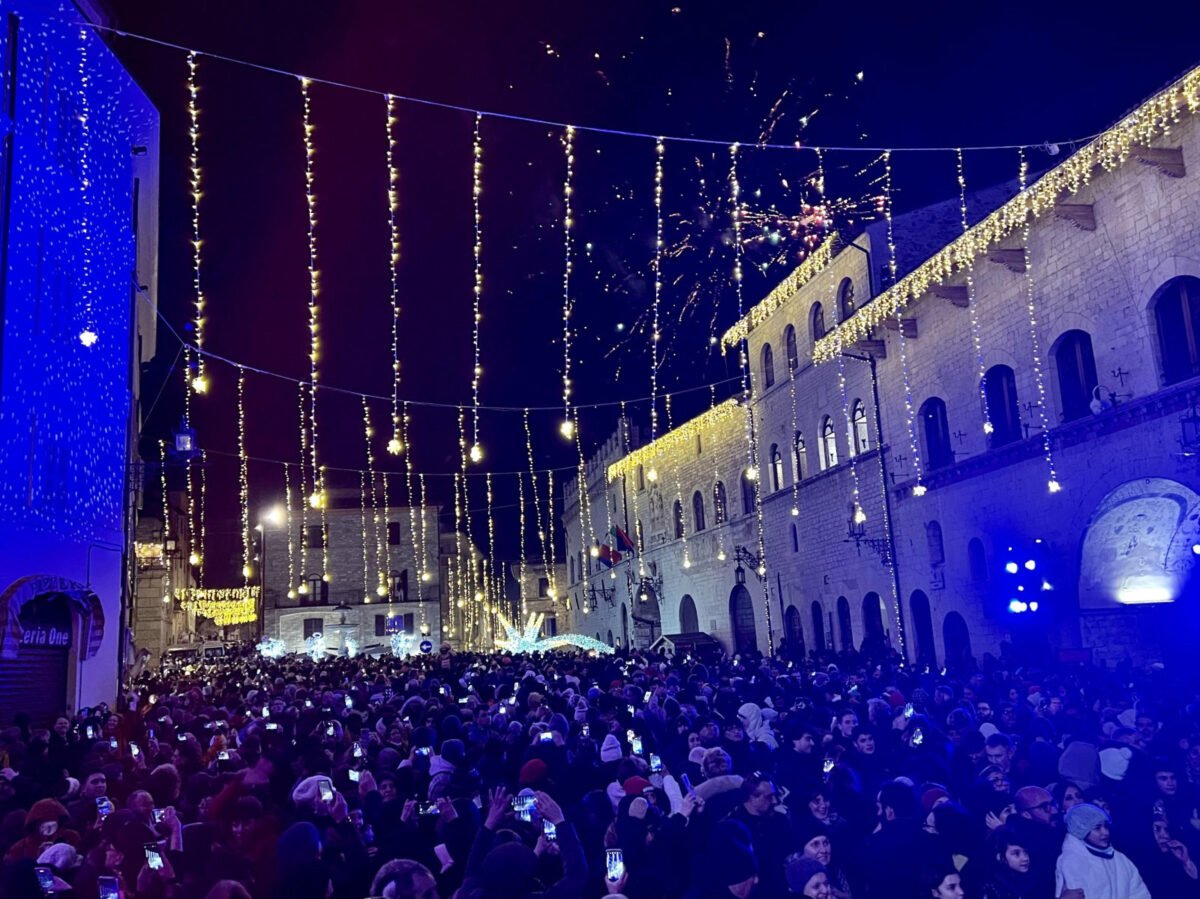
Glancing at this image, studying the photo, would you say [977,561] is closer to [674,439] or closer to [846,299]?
[846,299]

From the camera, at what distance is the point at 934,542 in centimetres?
2416

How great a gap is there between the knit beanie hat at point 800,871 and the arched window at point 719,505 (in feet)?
107

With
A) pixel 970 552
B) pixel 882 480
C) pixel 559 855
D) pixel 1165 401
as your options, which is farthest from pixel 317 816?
pixel 882 480

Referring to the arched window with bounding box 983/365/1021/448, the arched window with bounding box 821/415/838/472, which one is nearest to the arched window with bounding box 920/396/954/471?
the arched window with bounding box 983/365/1021/448

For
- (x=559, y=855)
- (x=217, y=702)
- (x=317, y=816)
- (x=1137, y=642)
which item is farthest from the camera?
(x=217, y=702)

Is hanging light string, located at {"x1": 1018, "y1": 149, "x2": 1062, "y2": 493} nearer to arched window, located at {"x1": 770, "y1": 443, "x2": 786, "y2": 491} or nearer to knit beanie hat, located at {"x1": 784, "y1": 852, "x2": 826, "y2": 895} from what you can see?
arched window, located at {"x1": 770, "y1": 443, "x2": 786, "y2": 491}

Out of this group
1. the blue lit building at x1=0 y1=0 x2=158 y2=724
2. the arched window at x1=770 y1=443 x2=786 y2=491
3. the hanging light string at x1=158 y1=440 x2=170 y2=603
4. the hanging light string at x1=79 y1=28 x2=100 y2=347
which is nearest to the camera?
the blue lit building at x1=0 y1=0 x2=158 y2=724

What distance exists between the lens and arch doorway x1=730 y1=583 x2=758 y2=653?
36625mm

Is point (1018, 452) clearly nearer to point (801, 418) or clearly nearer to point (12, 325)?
point (801, 418)

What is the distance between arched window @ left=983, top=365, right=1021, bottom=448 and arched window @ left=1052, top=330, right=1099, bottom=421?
159 cm

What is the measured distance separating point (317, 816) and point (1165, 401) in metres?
14.8

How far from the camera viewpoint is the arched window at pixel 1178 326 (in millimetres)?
15977

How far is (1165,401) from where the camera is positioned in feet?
53.0

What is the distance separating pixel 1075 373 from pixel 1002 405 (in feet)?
8.42
